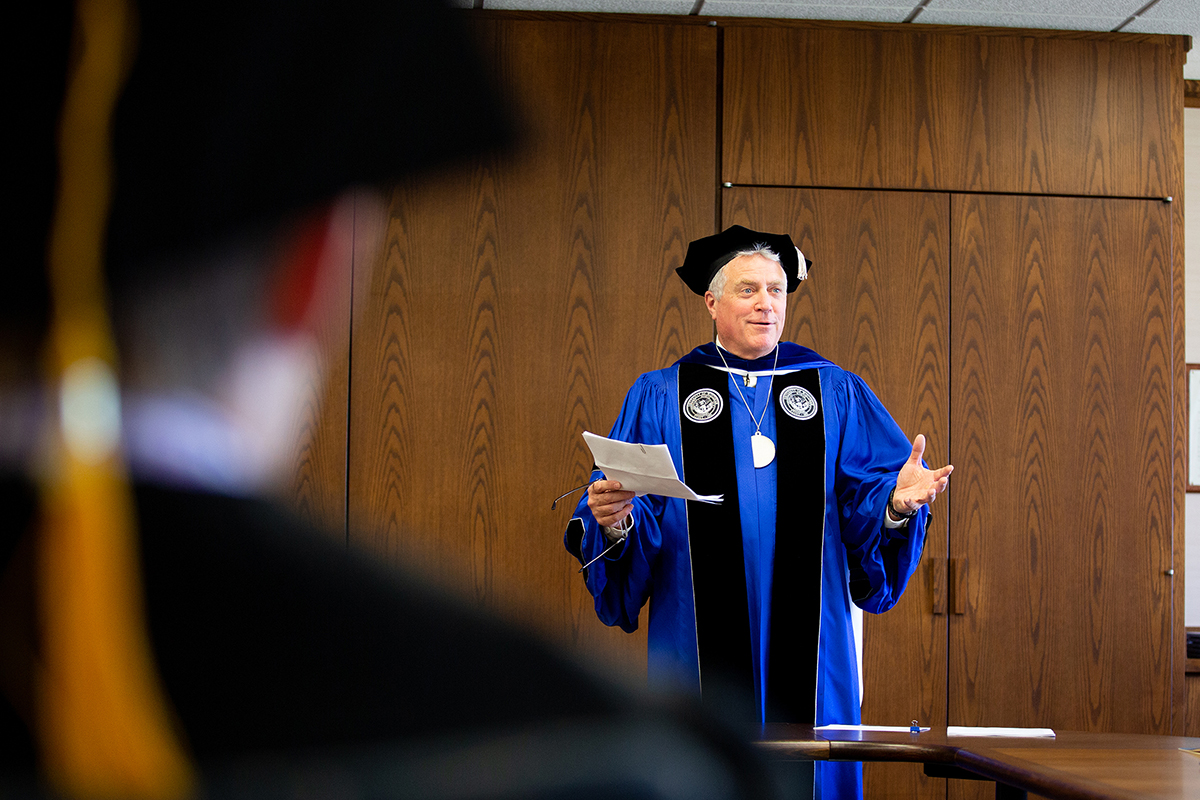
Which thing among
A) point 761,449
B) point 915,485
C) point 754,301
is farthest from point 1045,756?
point 754,301

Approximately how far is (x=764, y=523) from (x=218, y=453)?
2.54m

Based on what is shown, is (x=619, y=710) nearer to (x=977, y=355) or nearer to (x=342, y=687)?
(x=342, y=687)

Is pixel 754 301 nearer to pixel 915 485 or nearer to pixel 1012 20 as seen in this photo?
pixel 915 485

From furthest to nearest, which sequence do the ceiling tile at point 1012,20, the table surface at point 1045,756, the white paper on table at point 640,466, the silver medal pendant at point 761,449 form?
the ceiling tile at point 1012,20 < the silver medal pendant at point 761,449 < the white paper on table at point 640,466 < the table surface at point 1045,756

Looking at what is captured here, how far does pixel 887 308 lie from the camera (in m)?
4.03

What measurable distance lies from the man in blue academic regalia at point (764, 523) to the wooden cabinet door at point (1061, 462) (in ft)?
4.97

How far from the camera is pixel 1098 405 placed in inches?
161

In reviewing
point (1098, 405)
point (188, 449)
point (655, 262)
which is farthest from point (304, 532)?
point (1098, 405)

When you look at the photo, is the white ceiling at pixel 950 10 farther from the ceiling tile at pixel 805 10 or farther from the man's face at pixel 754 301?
the man's face at pixel 754 301

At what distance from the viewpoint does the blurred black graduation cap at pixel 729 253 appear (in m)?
2.79

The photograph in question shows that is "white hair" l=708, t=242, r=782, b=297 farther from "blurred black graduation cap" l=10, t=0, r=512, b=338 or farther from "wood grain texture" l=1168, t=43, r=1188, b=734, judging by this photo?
"blurred black graduation cap" l=10, t=0, r=512, b=338

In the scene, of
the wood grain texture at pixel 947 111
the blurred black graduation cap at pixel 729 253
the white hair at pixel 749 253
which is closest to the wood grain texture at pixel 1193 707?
the wood grain texture at pixel 947 111

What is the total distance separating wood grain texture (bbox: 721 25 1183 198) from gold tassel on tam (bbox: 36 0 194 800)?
3962 millimetres

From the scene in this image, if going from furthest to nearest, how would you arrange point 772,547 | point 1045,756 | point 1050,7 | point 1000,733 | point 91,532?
point 1050,7 < point 772,547 < point 1000,733 < point 1045,756 < point 91,532
